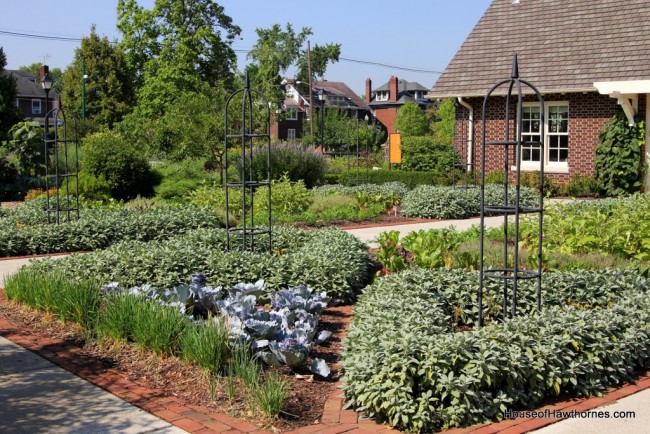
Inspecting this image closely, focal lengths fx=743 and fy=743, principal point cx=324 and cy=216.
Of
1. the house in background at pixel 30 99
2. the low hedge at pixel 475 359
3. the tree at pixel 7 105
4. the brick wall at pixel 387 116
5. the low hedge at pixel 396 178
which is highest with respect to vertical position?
the house in background at pixel 30 99

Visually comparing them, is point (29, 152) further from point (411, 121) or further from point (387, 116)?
point (387, 116)

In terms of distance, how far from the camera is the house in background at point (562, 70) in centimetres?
1978

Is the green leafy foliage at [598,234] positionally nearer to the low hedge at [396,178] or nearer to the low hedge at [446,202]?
the low hedge at [446,202]

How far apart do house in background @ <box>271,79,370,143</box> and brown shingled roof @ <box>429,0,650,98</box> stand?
4246 centimetres

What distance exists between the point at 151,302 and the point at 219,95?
707 inches

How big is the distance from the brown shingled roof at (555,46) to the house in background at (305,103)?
4246 centimetres

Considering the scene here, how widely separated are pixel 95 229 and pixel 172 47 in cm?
3554

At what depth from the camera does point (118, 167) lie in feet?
65.3

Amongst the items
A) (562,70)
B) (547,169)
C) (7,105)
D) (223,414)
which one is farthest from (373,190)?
(7,105)

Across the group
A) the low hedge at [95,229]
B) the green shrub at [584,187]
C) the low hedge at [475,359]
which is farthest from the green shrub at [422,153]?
the low hedge at [475,359]

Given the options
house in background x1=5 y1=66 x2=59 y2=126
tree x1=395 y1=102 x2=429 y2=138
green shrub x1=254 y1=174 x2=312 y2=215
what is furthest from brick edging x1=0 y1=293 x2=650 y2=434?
house in background x1=5 y1=66 x2=59 y2=126

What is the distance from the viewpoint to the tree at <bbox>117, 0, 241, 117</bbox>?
43844 mm

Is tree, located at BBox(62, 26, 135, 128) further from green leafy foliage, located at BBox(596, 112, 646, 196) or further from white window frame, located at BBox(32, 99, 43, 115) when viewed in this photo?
green leafy foliage, located at BBox(596, 112, 646, 196)

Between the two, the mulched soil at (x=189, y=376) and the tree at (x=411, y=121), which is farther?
the tree at (x=411, y=121)
